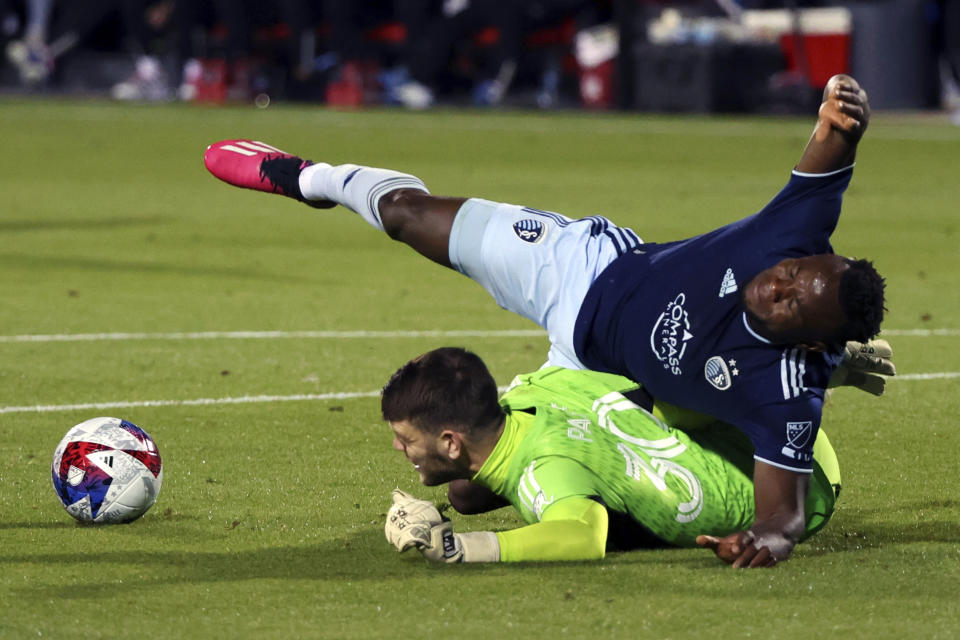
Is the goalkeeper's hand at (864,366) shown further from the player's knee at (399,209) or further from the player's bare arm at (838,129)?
the player's knee at (399,209)

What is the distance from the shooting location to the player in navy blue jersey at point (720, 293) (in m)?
5.12

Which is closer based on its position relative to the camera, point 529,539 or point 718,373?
point 529,539

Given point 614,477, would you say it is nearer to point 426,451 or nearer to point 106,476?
point 426,451

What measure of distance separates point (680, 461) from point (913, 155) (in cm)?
2100

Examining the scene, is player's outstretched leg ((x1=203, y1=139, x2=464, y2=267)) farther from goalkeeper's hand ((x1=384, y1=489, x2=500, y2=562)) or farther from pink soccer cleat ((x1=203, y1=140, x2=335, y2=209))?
goalkeeper's hand ((x1=384, y1=489, x2=500, y2=562))

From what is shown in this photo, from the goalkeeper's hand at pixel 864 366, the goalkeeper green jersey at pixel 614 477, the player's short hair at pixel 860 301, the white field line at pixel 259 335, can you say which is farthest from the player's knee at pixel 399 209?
the white field line at pixel 259 335

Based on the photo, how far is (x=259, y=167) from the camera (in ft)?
22.3

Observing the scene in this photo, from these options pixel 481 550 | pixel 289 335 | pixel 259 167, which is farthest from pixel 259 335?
pixel 481 550

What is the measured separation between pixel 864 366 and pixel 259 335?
16.0 ft

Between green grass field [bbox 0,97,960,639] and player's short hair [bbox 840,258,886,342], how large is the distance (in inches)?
29.5

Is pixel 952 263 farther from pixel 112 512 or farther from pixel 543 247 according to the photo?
pixel 112 512

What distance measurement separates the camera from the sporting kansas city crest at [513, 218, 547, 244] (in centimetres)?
606

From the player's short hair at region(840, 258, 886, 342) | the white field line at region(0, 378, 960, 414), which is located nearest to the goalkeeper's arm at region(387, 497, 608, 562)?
the player's short hair at region(840, 258, 886, 342)

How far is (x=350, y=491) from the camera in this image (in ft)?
20.6
